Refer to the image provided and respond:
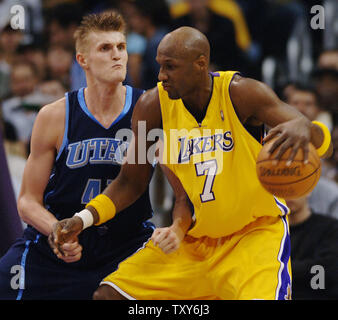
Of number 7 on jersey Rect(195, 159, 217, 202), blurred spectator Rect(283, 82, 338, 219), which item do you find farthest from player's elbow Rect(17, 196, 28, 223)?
blurred spectator Rect(283, 82, 338, 219)

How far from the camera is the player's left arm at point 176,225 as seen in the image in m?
3.25

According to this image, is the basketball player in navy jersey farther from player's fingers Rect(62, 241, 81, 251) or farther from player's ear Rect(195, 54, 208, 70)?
player's ear Rect(195, 54, 208, 70)

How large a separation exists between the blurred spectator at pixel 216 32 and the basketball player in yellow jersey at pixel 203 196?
10.6 ft

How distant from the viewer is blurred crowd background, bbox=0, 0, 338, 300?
624 centimetres

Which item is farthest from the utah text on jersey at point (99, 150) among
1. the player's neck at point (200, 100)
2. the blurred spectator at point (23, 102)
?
the blurred spectator at point (23, 102)

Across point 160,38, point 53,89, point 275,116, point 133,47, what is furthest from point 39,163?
point 133,47

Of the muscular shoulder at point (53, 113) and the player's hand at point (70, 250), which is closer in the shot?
Answer: the player's hand at point (70, 250)

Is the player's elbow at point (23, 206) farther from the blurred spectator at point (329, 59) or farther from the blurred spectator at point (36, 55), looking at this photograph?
the blurred spectator at point (329, 59)

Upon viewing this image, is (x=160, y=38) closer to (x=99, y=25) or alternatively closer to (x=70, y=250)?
(x=99, y=25)

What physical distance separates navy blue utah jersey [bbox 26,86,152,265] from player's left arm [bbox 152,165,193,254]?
345 millimetres

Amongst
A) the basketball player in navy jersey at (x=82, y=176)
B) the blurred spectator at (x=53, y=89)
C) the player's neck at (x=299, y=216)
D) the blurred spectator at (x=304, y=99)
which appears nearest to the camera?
the basketball player in navy jersey at (x=82, y=176)

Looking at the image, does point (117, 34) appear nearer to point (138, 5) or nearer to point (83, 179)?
point (83, 179)

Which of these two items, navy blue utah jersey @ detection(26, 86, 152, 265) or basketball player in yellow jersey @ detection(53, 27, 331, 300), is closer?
basketball player in yellow jersey @ detection(53, 27, 331, 300)
